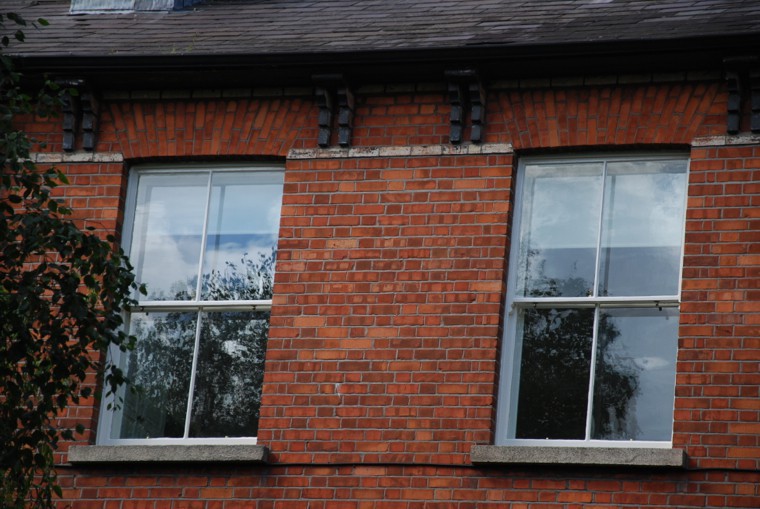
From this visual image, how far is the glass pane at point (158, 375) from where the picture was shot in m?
10.9

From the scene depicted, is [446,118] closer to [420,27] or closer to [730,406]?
[420,27]

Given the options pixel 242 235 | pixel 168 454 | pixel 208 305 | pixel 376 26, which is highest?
pixel 376 26

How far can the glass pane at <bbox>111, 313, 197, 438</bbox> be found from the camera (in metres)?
10.9

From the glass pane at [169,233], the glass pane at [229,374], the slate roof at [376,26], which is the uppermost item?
the slate roof at [376,26]

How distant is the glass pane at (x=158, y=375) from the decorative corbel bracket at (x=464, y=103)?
8.19ft

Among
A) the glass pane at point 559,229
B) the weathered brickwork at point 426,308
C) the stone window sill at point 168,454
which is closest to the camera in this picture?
the weathered brickwork at point 426,308

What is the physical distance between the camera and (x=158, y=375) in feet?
36.2

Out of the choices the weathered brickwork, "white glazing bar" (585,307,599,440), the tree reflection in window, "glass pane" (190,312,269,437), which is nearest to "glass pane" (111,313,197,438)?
the tree reflection in window

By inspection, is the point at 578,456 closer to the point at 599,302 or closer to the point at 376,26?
the point at 599,302


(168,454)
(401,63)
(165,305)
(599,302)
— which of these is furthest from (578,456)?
(165,305)

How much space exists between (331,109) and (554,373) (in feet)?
8.87

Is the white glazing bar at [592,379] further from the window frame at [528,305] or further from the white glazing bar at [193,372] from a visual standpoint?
the white glazing bar at [193,372]

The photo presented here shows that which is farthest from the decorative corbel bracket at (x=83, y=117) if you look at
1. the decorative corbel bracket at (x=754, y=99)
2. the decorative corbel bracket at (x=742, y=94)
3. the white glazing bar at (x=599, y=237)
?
the decorative corbel bracket at (x=754, y=99)

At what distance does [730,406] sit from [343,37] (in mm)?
4218
